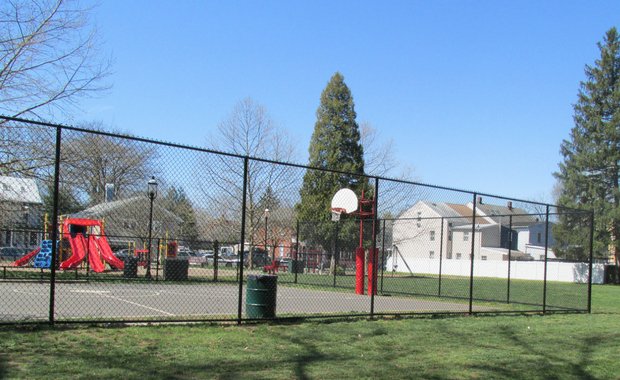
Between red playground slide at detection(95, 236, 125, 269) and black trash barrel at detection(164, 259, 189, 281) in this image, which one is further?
red playground slide at detection(95, 236, 125, 269)

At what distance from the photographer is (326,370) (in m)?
6.39

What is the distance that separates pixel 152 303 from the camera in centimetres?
1297

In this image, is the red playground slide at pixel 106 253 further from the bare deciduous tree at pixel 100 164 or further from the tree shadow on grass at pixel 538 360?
the tree shadow on grass at pixel 538 360

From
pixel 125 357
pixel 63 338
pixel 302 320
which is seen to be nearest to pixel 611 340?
pixel 302 320

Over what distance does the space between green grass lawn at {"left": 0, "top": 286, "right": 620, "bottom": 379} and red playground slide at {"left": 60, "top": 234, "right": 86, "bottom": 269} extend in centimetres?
1367

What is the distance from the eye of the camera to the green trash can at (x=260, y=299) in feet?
32.8

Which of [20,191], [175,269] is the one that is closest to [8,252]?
[20,191]

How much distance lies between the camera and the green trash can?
999 centimetres

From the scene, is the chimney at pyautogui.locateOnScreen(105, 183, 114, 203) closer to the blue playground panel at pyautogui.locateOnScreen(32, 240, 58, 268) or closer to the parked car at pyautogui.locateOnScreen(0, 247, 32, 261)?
the blue playground panel at pyautogui.locateOnScreen(32, 240, 58, 268)

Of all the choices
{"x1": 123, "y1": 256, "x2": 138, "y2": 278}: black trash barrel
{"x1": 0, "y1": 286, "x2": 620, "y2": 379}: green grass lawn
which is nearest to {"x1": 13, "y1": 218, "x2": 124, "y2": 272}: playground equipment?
{"x1": 123, "y1": 256, "x2": 138, "y2": 278}: black trash barrel

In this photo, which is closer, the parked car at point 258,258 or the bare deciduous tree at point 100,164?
the bare deciduous tree at point 100,164

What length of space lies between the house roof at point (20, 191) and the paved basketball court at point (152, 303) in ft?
7.62

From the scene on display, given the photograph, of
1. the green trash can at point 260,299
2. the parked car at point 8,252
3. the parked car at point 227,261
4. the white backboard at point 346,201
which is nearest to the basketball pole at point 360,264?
the white backboard at point 346,201

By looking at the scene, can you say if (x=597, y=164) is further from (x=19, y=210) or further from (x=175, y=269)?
(x=19, y=210)
